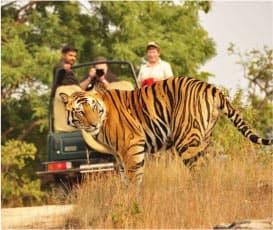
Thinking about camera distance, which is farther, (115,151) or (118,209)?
(115,151)

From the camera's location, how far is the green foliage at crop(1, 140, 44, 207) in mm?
23391

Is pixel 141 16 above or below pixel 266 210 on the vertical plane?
above

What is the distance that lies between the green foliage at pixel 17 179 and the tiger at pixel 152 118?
11739mm

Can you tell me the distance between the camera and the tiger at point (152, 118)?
37.2ft

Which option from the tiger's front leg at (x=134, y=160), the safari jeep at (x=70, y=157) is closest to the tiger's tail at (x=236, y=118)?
the tiger's front leg at (x=134, y=160)

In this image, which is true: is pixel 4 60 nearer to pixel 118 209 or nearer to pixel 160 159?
pixel 160 159

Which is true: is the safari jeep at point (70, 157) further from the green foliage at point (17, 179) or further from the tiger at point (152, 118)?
the green foliage at point (17, 179)

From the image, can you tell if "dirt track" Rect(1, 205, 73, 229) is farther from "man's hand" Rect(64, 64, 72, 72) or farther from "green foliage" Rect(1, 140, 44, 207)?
"green foliage" Rect(1, 140, 44, 207)

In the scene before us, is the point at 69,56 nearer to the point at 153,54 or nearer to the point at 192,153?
the point at 153,54

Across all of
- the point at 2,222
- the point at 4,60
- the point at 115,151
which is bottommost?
the point at 2,222

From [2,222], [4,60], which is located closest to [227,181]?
[2,222]

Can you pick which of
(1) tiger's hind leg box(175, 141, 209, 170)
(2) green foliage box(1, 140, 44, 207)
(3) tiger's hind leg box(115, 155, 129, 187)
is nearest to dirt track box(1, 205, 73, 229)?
(3) tiger's hind leg box(115, 155, 129, 187)

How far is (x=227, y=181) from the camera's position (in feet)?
35.1

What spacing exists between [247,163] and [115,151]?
61.4 inches
